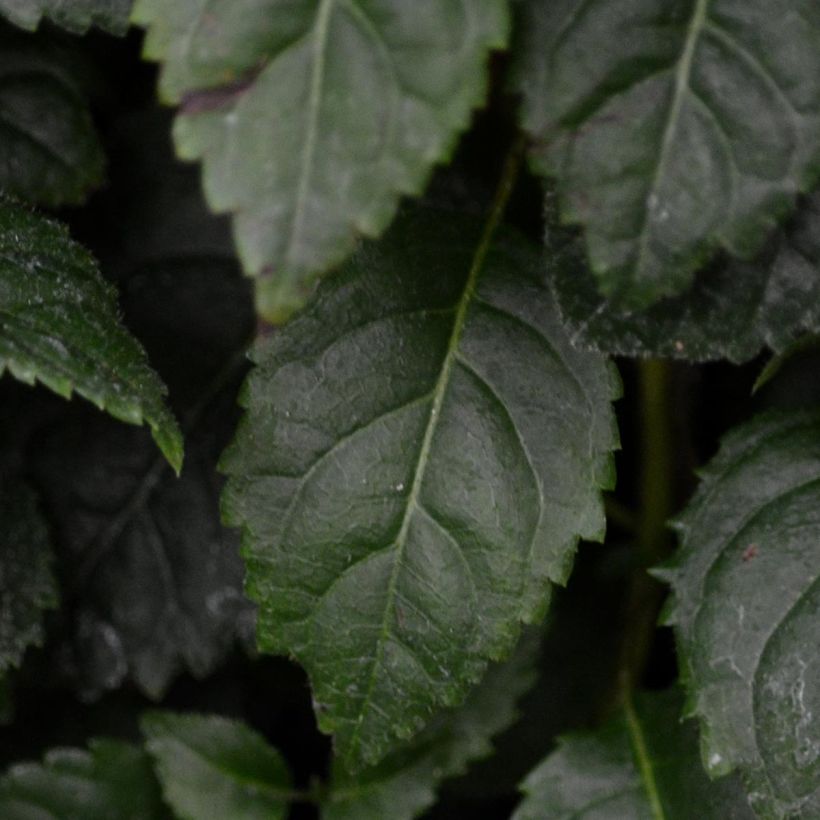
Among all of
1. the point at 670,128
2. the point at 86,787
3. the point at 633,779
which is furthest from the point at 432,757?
the point at 670,128

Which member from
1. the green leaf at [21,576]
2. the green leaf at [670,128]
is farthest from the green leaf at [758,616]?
the green leaf at [21,576]

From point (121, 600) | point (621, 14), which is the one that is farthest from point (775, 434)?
point (121, 600)

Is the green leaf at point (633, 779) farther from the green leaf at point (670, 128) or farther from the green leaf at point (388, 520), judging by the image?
the green leaf at point (670, 128)

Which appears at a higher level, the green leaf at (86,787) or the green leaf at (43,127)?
the green leaf at (43,127)

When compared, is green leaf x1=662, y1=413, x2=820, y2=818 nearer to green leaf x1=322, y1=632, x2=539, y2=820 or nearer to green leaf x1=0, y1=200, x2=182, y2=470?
green leaf x1=322, y1=632, x2=539, y2=820

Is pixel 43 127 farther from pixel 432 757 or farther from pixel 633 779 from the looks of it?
pixel 633 779
